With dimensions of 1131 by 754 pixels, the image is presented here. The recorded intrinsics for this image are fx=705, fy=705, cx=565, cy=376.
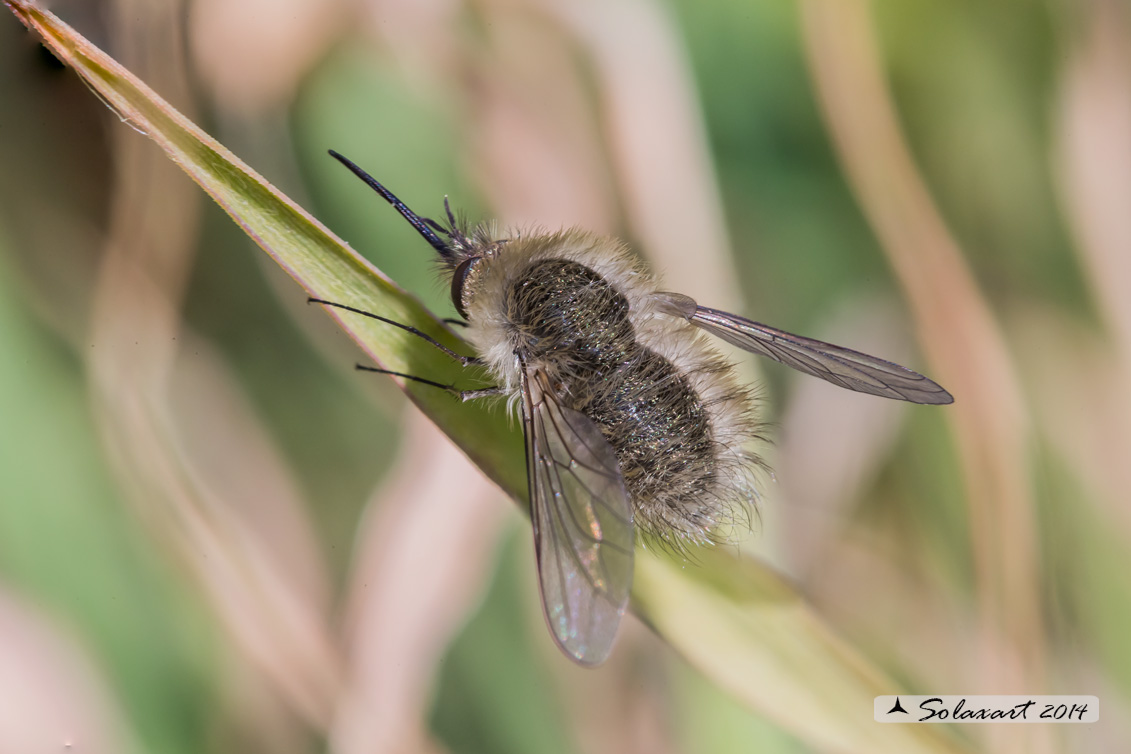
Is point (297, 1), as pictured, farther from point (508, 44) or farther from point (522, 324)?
point (522, 324)

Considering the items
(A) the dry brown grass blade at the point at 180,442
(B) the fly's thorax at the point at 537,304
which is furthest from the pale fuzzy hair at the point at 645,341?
(A) the dry brown grass blade at the point at 180,442

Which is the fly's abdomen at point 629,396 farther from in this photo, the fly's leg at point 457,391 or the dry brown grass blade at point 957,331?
the dry brown grass blade at point 957,331

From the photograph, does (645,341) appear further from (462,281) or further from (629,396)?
(462,281)

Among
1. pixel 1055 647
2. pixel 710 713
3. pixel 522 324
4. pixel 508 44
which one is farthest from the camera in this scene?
pixel 508 44

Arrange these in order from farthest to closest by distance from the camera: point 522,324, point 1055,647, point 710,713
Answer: point 1055,647
point 710,713
point 522,324

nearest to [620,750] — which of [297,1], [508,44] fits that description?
[508,44]
